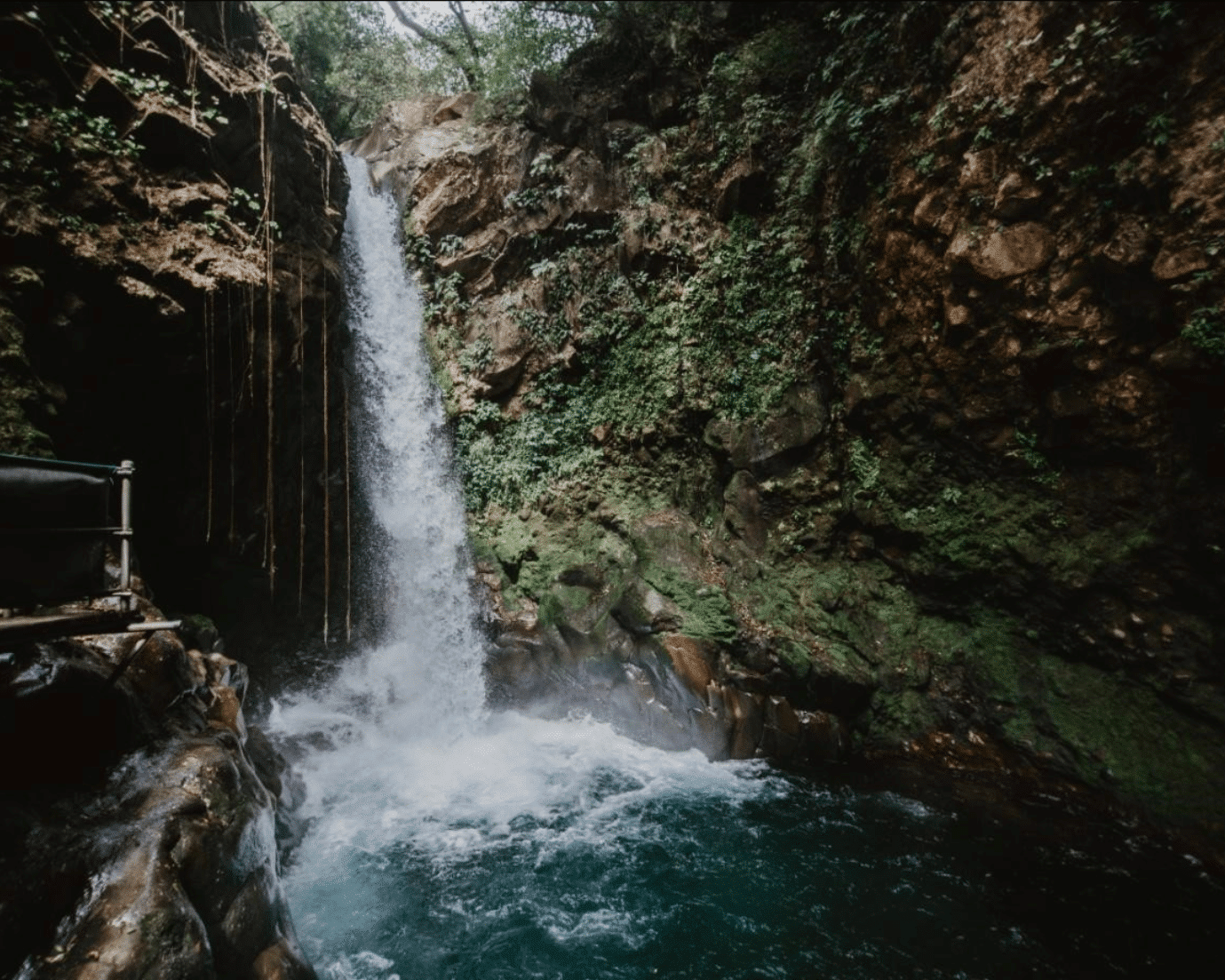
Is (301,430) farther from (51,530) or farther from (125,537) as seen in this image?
(51,530)

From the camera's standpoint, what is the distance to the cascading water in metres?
4.66

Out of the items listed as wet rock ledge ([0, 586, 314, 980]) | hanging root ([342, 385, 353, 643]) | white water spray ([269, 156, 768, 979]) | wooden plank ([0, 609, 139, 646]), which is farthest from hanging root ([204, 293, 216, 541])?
wooden plank ([0, 609, 139, 646])

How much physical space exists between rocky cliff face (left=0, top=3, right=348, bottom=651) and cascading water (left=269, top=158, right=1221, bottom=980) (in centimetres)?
311

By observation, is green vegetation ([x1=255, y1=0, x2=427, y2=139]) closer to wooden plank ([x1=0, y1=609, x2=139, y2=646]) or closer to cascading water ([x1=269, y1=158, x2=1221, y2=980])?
cascading water ([x1=269, y1=158, x2=1221, y2=980])

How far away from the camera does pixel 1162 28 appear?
5.73 meters

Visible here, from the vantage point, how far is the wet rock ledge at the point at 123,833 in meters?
2.72

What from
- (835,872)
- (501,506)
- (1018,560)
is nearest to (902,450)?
(1018,560)

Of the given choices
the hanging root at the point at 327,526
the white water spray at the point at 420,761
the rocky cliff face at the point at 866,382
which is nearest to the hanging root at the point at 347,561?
the hanging root at the point at 327,526

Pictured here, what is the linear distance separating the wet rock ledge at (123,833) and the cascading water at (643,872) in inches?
62.7

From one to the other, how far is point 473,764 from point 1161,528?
9.00 meters

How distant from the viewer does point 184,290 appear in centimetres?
692

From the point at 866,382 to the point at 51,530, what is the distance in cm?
906

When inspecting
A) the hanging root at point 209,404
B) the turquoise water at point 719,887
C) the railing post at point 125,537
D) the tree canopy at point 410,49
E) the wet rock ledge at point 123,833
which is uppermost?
the tree canopy at point 410,49

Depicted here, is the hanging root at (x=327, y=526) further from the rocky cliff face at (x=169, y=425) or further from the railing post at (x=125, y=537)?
the railing post at (x=125, y=537)
